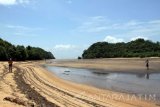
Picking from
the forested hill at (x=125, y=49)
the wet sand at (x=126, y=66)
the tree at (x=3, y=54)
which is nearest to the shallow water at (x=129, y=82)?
the wet sand at (x=126, y=66)

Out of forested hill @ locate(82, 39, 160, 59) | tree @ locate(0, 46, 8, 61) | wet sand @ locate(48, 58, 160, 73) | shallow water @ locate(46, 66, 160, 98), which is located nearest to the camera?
shallow water @ locate(46, 66, 160, 98)

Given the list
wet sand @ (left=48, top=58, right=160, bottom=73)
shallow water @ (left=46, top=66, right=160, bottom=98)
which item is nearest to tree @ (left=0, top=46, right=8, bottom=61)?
wet sand @ (left=48, top=58, right=160, bottom=73)

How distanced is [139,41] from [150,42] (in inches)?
358

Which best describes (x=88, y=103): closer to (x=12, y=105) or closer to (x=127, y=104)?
(x=127, y=104)

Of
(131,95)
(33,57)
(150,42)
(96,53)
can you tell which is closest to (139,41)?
(150,42)

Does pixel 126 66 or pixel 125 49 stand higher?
pixel 125 49

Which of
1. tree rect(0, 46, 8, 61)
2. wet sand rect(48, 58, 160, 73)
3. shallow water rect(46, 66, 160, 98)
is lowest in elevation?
shallow water rect(46, 66, 160, 98)

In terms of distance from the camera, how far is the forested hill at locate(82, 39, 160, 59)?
368 ft

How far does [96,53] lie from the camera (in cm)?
15962

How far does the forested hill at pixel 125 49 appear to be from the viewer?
368ft

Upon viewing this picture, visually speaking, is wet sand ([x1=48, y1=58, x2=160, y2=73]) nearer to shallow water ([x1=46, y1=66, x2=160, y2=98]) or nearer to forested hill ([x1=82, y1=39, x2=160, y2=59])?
shallow water ([x1=46, y1=66, x2=160, y2=98])

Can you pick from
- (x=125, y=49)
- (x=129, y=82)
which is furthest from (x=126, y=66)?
(x=125, y=49)

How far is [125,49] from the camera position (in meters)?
133

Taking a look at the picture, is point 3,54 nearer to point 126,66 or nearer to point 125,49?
point 126,66
